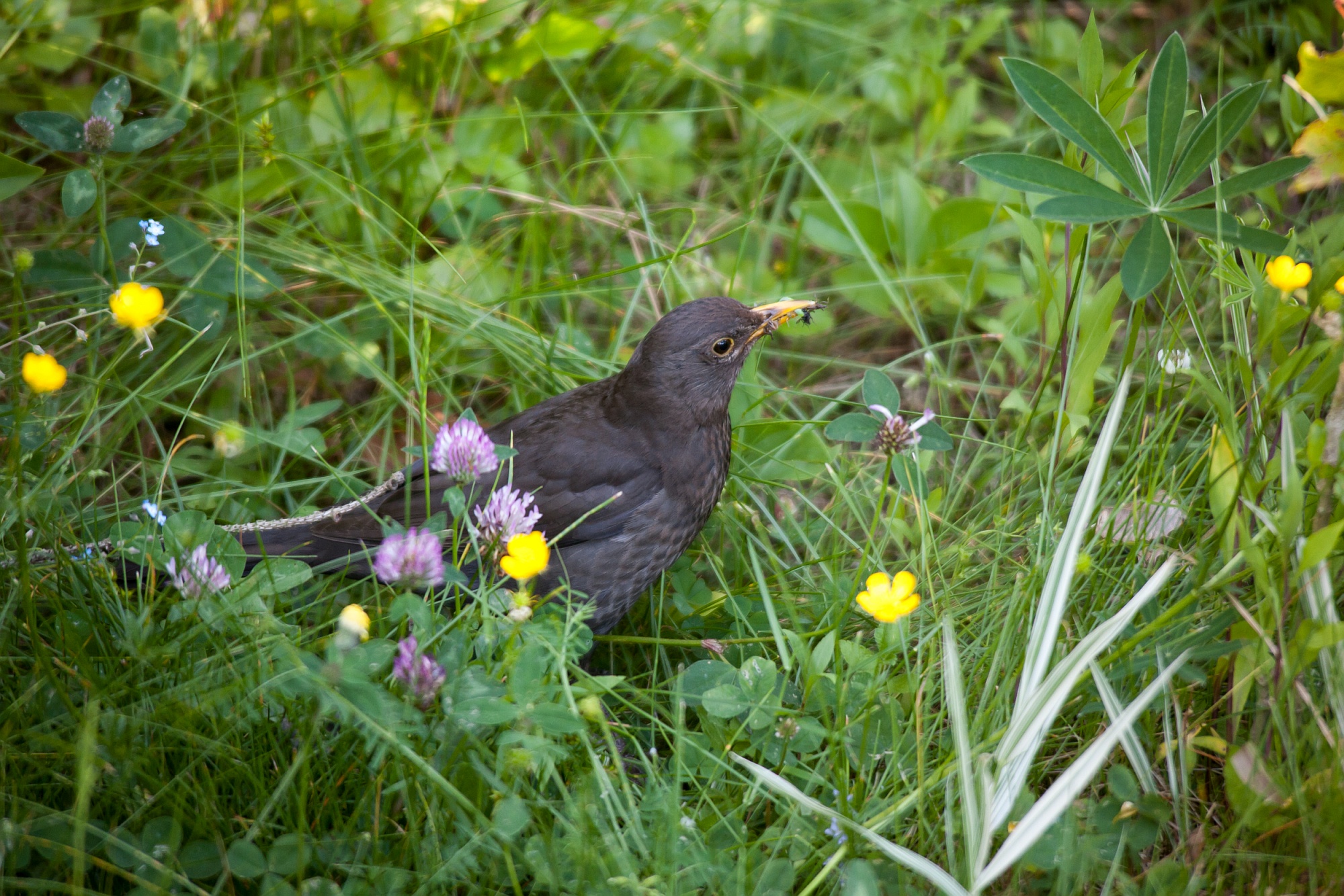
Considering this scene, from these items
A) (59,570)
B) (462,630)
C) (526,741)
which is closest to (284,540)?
(59,570)

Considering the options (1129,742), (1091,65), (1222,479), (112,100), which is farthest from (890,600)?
(112,100)

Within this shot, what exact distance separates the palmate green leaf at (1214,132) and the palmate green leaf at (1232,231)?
0.08m

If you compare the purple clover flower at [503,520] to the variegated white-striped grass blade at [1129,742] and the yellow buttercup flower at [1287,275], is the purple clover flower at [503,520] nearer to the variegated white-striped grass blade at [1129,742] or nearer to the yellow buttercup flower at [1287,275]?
the variegated white-striped grass blade at [1129,742]

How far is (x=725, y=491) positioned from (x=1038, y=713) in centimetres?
138

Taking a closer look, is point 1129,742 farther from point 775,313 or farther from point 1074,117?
point 775,313

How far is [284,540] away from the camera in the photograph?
2797 mm

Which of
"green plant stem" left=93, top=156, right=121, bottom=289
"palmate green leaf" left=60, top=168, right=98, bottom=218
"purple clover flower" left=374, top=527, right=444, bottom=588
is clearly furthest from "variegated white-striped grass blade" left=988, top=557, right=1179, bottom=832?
"palmate green leaf" left=60, top=168, right=98, bottom=218

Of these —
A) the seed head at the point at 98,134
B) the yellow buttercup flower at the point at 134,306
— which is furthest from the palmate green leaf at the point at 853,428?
the seed head at the point at 98,134

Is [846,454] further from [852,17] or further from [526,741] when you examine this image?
[852,17]

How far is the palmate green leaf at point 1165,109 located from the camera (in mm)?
2254

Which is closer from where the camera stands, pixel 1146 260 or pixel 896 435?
pixel 1146 260

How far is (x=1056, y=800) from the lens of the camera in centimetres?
182

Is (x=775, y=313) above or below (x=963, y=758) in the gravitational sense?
above

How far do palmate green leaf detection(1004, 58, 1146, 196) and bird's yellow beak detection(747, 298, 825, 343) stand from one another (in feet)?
2.94
